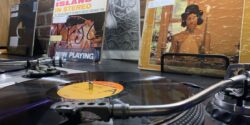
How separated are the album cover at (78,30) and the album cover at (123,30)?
0.10m

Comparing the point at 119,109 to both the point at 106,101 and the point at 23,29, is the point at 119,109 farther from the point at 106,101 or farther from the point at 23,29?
the point at 23,29

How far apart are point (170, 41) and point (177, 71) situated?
0.36ft

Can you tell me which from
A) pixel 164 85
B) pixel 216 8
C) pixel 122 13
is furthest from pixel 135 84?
pixel 122 13

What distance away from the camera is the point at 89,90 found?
2.03 ft

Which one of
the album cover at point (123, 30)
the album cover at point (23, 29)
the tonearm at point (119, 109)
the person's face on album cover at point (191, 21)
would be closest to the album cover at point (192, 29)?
the person's face on album cover at point (191, 21)

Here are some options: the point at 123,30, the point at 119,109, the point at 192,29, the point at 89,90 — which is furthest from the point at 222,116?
the point at 123,30

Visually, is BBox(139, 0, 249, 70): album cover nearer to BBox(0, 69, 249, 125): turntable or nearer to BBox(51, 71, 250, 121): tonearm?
BBox(0, 69, 249, 125): turntable

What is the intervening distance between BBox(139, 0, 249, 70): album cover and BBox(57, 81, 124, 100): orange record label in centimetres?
31

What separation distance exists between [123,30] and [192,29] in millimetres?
425

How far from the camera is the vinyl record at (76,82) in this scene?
0.42 metres

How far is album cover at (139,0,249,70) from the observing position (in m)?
0.76

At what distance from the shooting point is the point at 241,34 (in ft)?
2.43

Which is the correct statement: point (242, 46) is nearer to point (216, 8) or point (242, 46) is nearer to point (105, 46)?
point (216, 8)

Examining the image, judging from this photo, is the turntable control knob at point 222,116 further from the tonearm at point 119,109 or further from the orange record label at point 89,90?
the orange record label at point 89,90
